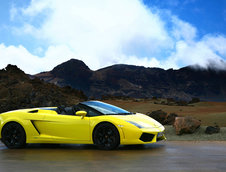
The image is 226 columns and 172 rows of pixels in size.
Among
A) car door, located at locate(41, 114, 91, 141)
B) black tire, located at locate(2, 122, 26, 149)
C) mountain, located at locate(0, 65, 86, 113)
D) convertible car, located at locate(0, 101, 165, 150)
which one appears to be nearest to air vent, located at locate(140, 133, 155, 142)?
convertible car, located at locate(0, 101, 165, 150)

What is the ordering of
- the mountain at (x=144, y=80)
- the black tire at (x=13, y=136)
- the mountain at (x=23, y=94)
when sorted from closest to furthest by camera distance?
the black tire at (x=13, y=136), the mountain at (x=23, y=94), the mountain at (x=144, y=80)

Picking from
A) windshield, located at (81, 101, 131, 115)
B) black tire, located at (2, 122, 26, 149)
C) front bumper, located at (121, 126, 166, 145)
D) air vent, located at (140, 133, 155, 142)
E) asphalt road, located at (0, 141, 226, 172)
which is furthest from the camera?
black tire, located at (2, 122, 26, 149)

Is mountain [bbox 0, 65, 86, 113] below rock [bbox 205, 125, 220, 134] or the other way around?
the other way around

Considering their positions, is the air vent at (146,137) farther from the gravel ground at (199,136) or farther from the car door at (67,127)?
the gravel ground at (199,136)

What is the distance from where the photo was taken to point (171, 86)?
183 metres

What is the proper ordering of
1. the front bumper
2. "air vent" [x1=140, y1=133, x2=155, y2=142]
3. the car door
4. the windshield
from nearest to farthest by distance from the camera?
the front bumper → "air vent" [x1=140, y1=133, x2=155, y2=142] → the car door → the windshield

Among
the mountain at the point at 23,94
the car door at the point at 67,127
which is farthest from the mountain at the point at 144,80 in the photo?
the car door at the point at 67,127

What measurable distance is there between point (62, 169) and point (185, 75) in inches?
7535

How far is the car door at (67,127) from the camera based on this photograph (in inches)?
369

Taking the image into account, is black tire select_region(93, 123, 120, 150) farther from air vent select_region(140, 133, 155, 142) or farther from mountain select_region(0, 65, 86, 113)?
mountain select_region(0, 65, 86, 113)

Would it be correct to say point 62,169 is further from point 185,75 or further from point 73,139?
point 185,75

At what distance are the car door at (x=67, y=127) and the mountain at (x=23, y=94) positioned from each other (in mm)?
24344

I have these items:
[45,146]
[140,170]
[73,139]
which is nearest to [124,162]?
[140,170]

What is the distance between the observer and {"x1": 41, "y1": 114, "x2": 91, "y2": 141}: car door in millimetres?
9367
